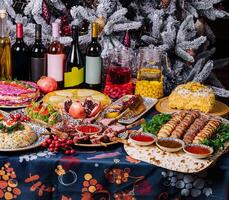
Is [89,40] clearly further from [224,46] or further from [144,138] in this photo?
[224,46]

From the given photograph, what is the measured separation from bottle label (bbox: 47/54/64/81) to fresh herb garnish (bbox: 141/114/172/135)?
683 mm

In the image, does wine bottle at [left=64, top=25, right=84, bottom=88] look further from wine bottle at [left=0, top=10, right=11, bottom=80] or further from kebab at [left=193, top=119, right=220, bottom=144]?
kebab at [left=193, top=119, right=220, bottom=144]

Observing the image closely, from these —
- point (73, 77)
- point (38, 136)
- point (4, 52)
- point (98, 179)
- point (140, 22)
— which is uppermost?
point (140, 22)

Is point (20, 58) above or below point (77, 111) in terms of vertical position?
above

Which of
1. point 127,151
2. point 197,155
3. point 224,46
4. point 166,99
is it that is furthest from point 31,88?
point 224,46

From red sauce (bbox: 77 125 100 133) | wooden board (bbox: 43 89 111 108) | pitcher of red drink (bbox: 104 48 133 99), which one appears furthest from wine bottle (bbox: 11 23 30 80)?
red sauce (bbox: 77 125 100 133)

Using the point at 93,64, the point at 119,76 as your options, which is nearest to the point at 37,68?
the point at 93,64

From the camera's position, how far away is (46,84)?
254 centimetres

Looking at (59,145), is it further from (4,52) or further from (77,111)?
(4,52)

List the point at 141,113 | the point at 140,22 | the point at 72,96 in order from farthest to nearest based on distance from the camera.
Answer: the point at 140,22, the point at 72,96, the point at 141,113

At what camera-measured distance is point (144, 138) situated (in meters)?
1.92

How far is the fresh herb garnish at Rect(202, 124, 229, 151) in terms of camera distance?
1.88 m

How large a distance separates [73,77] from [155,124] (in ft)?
2.26

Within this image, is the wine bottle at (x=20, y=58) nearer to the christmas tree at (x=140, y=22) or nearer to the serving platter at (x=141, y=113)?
the christmas tree at (x=140, y=22)
